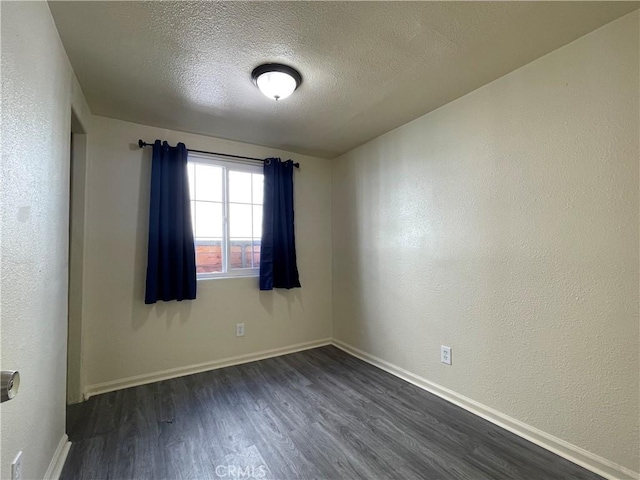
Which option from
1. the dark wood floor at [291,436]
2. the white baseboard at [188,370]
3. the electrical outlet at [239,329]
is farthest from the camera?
the electrical outlet at [239,329]

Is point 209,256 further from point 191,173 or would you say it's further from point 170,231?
point 191,173

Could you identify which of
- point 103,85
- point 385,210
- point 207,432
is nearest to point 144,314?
point 207,432

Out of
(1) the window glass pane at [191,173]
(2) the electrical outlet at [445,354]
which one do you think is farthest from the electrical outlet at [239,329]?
(2) the electrical outlet at [445,354]

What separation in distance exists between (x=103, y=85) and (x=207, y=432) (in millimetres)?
2424

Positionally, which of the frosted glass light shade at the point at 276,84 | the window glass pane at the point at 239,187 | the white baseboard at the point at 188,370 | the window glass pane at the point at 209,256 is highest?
the frosted glass light shade at the point at 276,84

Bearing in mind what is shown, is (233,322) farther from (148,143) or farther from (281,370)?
(148,143)

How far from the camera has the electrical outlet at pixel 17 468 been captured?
109cm

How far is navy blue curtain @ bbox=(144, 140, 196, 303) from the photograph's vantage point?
2.65 m

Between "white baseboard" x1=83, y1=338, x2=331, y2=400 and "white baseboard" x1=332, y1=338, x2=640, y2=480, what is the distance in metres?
1.18

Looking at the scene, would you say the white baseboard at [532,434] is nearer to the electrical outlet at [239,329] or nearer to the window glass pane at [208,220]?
the electrical outlet at [239,329]

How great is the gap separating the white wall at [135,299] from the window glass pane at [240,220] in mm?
490

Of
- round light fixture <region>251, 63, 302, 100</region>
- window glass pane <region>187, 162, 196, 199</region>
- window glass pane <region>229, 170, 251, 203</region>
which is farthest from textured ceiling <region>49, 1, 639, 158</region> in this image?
window glass pane <region>229, 170, 251, 203</region>

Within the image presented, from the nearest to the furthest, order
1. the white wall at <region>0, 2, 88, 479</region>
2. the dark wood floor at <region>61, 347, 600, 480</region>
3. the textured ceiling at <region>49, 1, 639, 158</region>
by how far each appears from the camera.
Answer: the white wall at <region>0, 2, 88, 479</region>
the textured ceiling at <region>49, 1, 639, 158</region>
the dark wood floor at <region>61, 347, 600, 480</region>

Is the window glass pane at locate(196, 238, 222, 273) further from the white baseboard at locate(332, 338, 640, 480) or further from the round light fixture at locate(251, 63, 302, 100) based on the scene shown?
the white baseboard at locate(332, 338, 640, 480)
